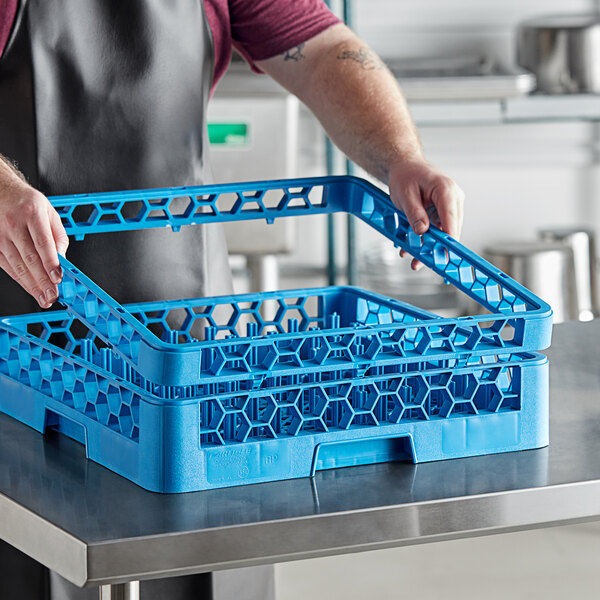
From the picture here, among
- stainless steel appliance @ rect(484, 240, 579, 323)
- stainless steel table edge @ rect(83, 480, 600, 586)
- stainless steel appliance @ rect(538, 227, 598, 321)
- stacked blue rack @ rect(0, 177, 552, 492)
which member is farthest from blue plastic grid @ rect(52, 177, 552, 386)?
stainless steel appliance @ rect(538, 227, 598, 321)

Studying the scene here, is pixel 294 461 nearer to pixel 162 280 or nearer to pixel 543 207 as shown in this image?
pixel 162 280

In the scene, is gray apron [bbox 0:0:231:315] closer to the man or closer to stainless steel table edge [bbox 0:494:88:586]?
the man

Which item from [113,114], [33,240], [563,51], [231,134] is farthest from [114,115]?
[563,51]

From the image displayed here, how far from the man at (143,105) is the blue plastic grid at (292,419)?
→ 423mm

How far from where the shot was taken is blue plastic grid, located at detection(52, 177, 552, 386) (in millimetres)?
811

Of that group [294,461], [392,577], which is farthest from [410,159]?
A: [392,577]

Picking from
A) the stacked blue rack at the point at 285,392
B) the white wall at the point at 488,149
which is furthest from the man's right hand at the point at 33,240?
the white wall at the point at 488,149

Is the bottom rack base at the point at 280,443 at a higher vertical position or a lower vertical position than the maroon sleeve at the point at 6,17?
lower

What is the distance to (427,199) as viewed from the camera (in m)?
1.15

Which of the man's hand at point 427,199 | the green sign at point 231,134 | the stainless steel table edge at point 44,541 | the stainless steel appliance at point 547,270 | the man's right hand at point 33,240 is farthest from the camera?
the stainless steel appliance at point 547,270

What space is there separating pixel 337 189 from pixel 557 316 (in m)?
1.95

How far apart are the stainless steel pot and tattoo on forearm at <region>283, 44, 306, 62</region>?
167 cm

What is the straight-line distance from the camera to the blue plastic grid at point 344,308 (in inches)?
31.9

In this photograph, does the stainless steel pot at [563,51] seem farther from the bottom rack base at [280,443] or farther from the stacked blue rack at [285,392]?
the bottom rack base at [280,443]
